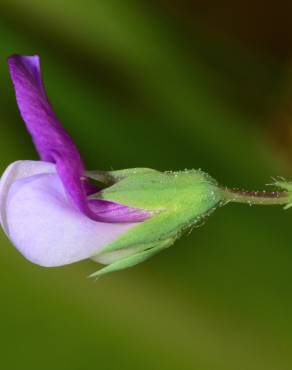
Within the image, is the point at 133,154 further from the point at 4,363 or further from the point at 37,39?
the point at 4,363

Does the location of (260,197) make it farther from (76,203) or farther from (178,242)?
(178,242)

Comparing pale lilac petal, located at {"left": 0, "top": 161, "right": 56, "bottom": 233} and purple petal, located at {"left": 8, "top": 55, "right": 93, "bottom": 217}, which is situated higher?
purple petal, located at {"left": 8, "top": 55, "right": 93, "bottom": 217}

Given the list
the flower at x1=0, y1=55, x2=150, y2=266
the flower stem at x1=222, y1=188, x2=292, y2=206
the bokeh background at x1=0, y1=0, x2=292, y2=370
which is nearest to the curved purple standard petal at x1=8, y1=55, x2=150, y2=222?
the flower at x1=0, y1=55, x2=150, y2=266

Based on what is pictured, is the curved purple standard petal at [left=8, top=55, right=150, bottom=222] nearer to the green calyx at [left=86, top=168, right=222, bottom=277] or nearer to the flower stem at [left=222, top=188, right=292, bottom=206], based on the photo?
the green calyx at [left=86, top=168, right=222, bottom=277]

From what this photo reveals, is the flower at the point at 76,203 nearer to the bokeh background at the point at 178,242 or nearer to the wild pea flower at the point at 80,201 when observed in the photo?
the wild pea flower at the point at 80,201

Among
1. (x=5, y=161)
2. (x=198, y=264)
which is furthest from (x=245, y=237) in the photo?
(x=5, y=161)

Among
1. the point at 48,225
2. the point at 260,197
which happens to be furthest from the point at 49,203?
the point at 260,197

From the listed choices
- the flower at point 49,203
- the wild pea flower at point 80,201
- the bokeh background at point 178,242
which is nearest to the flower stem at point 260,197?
the wild pea flower at point 80,201
